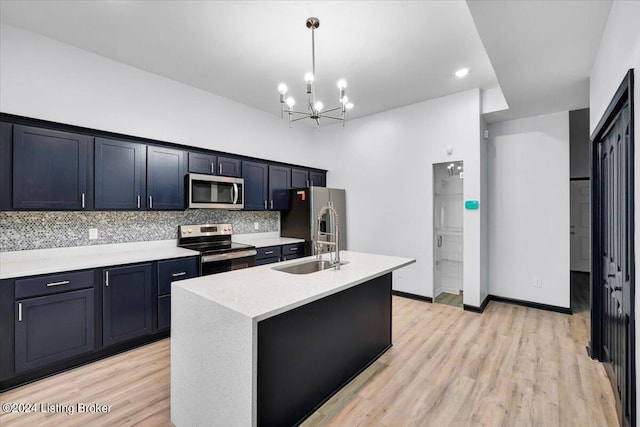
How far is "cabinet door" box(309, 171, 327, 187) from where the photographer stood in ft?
17.4

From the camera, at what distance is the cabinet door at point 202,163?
3645 mm

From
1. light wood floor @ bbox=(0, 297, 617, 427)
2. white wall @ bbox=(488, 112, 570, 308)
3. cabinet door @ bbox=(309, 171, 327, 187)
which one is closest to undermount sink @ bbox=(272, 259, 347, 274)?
light wood floor @ bbox=(0, 297, 617, 427)

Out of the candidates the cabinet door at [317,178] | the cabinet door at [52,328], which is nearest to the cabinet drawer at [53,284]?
the cabinet door at [52,328]

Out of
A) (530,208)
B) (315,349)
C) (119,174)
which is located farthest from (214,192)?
(530,208)

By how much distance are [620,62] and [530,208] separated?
270 centimetres

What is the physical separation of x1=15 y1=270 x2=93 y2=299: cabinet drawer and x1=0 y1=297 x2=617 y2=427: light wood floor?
0.72 meters

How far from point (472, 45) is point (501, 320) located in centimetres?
315

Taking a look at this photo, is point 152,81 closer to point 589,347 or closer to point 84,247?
point 84,247

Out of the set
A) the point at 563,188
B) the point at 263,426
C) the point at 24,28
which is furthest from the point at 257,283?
the point at 563,188

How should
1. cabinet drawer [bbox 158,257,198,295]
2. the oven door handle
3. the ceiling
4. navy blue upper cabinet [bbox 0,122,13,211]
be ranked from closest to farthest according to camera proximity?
the ceiling → navy blue upper cabinet [bbox 0,122,13,211] → cabinet drawer [bbox 158,257,198,295] → the oven door handle

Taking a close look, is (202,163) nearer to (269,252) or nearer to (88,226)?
(88,226)

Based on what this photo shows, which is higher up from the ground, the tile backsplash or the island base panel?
the tile backsplash

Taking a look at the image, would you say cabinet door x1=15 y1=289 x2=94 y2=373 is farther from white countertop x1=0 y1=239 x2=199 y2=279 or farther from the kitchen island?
the kitchen island

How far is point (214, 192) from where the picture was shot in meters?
3.84
